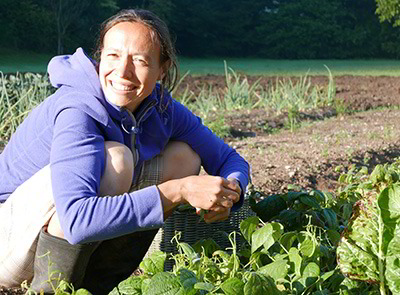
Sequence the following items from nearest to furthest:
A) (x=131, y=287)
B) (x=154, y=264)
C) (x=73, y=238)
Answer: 1. (x=131, y=287)
2. (x=73, y=238)
3. (x=154, y=264)

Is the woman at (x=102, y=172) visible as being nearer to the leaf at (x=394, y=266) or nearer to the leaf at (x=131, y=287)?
the leaf at (x=131, y=287)

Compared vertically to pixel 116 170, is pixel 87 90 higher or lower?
Answer: higher

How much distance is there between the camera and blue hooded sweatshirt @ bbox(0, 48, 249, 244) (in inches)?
86.0

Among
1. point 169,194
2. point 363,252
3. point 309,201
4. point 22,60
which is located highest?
point 169,194

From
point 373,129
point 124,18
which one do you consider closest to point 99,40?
point 124,18

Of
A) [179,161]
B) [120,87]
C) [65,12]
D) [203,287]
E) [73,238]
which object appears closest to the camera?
[203,287]

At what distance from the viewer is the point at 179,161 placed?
272 cm

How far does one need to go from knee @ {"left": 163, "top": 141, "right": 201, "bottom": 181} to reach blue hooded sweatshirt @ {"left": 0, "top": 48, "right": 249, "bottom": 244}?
43 millimetres

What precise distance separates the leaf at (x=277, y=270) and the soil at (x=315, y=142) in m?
1.08

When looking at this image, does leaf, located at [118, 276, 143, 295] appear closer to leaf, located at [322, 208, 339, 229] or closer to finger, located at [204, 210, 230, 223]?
finger, located at [204, 210, 230, 223]

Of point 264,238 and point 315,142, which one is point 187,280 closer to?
point 264,238

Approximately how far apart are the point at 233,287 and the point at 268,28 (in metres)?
30.8

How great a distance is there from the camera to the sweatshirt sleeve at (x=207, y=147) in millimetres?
2799

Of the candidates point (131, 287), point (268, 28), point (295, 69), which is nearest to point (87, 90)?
point (131, 287)
